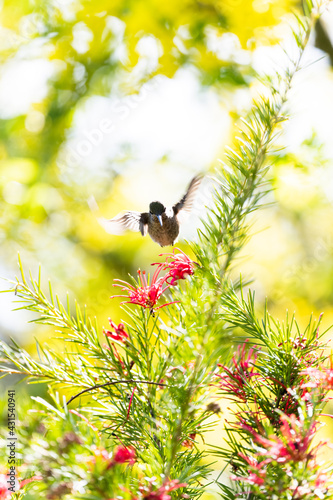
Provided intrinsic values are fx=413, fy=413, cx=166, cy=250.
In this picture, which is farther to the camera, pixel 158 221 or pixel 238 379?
pixel 158 221

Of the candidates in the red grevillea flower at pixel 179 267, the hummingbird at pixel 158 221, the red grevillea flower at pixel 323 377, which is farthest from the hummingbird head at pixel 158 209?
the red grevillea flower at pixel 323 377

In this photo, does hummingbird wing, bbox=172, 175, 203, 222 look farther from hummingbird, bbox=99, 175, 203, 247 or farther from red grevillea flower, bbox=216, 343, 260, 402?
red grevillea flower, bbox=216, 343, 260, 402

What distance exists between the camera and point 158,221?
740 millimetres

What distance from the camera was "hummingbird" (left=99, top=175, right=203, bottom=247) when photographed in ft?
2.43

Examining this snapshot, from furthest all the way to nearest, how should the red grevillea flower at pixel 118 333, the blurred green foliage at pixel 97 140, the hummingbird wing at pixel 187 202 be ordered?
the blurred green foliage at pixel 97 140, the hummingbird wing at pixel 187 202, the red grevillea flower at pixel 118 333

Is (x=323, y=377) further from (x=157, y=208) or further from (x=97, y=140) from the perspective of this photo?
(x=97, y=140)

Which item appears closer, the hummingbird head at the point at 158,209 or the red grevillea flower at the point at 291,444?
the red grevillea flower at the point at 291,444

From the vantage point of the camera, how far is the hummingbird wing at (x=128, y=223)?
774 mm

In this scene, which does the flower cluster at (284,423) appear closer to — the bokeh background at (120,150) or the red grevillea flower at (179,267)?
the red grevillea flower at (179,267)

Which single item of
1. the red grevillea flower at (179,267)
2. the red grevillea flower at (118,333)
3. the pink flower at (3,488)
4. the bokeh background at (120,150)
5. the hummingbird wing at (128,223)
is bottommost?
the pink flower at (3,488)

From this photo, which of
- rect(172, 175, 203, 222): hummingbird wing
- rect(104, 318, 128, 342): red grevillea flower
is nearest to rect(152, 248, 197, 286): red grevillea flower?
rect(104, 318, 128, 342): red grevillea flower

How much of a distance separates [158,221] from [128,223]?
9cm

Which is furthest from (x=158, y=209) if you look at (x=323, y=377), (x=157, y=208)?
(x=323, y=377)

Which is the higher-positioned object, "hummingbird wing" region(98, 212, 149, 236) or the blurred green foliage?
the blurred green foliage
